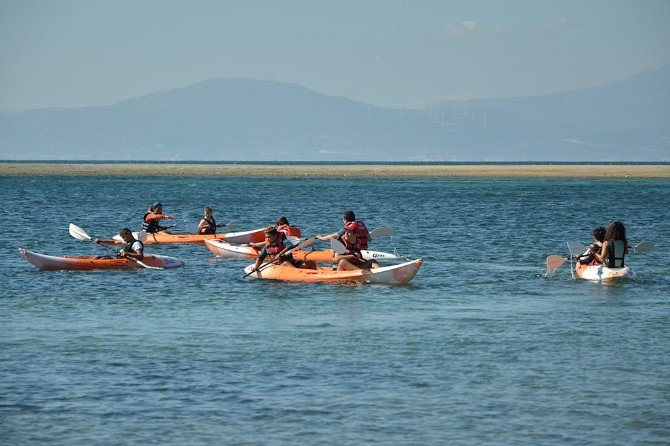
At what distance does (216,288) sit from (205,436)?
1465 cm

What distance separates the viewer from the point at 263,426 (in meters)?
15.0

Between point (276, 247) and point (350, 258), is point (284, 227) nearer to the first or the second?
point (276, 247)

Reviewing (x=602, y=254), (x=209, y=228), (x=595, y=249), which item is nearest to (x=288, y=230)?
(x=209, y=228)

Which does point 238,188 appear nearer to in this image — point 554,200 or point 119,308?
point 554,200

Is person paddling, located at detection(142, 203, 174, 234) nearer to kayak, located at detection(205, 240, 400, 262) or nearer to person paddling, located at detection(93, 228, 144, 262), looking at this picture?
kayak, located at detection(205, 240, 400, 262)

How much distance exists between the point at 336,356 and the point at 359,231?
9.93 metres

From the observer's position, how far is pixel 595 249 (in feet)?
98.3

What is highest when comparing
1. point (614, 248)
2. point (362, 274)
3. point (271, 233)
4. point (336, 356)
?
point (271, 233)

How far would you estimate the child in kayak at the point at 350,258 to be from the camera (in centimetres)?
2908

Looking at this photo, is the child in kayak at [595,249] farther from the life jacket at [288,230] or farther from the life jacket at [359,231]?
the life jacket at [288,230]

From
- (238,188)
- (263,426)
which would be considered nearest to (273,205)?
(238,188)

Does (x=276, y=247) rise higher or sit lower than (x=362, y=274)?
higher

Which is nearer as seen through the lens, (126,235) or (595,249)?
(595,249)

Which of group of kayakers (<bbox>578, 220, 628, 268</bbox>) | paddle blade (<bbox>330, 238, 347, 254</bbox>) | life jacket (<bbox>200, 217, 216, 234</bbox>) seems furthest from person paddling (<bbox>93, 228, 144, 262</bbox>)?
group of kayakers (<bbox>578, 220, 628, 268</bbox>)
